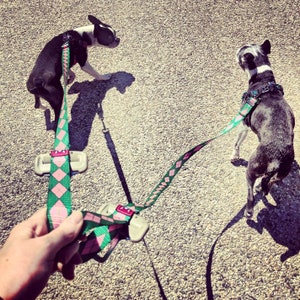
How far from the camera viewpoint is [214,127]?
15.1ft

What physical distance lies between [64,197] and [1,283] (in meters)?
0.72

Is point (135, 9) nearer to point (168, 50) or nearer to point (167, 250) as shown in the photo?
point (168, 50)

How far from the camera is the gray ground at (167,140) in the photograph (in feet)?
11.3

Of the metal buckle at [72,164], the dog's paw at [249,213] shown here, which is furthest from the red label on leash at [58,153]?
the dog's paw at [249,213]

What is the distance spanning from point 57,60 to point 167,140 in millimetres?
2247

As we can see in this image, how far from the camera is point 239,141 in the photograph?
13.3ft

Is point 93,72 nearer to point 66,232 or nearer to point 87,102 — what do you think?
point 87,102

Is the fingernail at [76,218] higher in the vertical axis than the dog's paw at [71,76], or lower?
lower

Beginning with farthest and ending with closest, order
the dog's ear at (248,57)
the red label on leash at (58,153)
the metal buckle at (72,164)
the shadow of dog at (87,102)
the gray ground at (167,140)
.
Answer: the shadow of dog at (87,102) → the dog's ear at (248,57) → the gray ground at (167,140) → the metal buckle at (72,164) → the red label on leash at (58,153)

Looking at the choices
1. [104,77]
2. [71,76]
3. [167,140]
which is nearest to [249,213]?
[167,140]

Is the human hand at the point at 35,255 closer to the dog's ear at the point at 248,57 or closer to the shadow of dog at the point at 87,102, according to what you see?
the shadow of dog at the point at 87,102

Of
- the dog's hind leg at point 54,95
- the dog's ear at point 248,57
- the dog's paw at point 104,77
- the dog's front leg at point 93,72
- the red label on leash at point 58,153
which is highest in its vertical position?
the dog's front leg at point 93,72

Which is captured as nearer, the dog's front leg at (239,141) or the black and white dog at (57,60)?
the dog's front leg at (239,141)

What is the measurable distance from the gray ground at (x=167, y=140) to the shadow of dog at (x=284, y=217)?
0.6 inches
